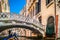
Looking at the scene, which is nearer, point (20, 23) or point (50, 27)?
point (50, 27)

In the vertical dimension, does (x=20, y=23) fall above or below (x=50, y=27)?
above

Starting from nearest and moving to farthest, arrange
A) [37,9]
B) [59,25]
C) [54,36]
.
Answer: [59,25], [54,36], [37,9]

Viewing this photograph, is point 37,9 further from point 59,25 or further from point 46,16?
point 59,25

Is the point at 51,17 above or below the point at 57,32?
above

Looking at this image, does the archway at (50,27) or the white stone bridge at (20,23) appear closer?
the archway at (50,27)

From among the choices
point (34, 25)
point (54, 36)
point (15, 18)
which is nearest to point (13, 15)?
point (15, 18)

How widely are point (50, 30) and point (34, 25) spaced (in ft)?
6.95

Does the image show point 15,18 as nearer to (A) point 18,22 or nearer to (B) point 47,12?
(A) point 18,22

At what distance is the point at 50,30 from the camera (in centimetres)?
1905

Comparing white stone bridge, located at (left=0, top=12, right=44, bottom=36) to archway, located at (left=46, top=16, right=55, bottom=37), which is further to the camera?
white stone bridge, located at (left=0, top=12, right=44, bottom=36)

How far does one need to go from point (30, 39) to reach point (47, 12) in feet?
11.0

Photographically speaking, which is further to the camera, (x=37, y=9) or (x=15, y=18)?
(x=37, y=9)

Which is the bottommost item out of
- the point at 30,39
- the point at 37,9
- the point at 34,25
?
the point at 30,39

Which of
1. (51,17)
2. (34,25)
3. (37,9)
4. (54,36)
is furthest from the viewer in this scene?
(37,9)
